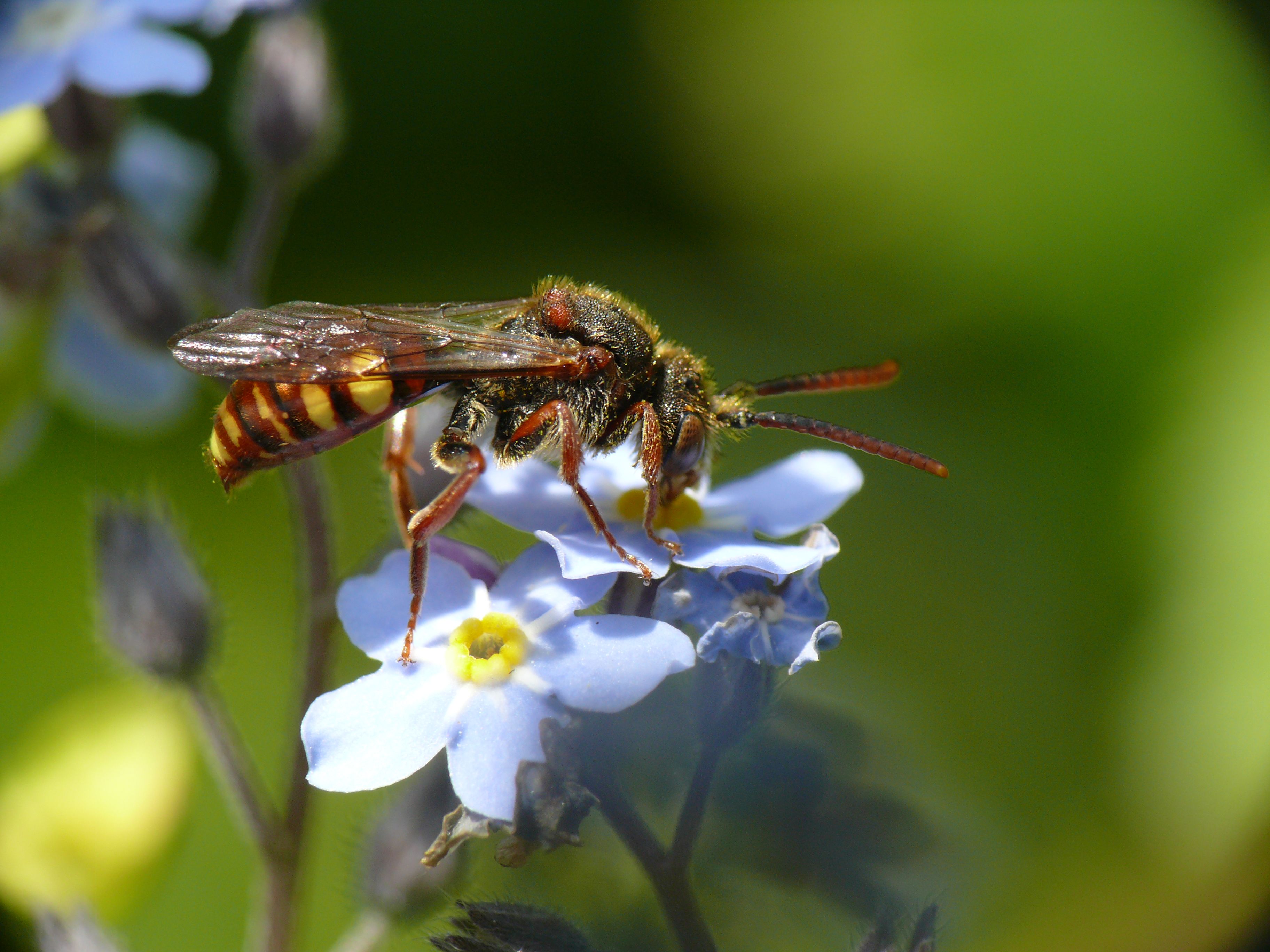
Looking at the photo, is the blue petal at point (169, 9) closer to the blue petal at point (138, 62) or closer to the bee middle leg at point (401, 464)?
the blue petal at point (138, 62)

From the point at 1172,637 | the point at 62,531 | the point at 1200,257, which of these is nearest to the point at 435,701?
the point at 1172,637

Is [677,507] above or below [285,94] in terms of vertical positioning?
below

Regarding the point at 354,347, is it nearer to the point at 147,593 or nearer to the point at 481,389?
the point at 481,389

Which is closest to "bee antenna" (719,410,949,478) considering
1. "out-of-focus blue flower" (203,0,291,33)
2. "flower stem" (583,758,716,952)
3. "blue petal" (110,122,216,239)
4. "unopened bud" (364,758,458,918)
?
"flower stem" (583,758,716,952)

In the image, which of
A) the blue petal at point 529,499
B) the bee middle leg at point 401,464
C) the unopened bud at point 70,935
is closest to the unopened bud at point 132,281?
the bee middle leg at point 401,464

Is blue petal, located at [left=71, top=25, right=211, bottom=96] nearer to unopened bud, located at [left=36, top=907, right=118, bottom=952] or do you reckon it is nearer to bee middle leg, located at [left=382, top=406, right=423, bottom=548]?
bee middle leg, located at [left=382, top=406, right=423, bottom=548]

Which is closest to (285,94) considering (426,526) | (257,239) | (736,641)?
(257,239)
